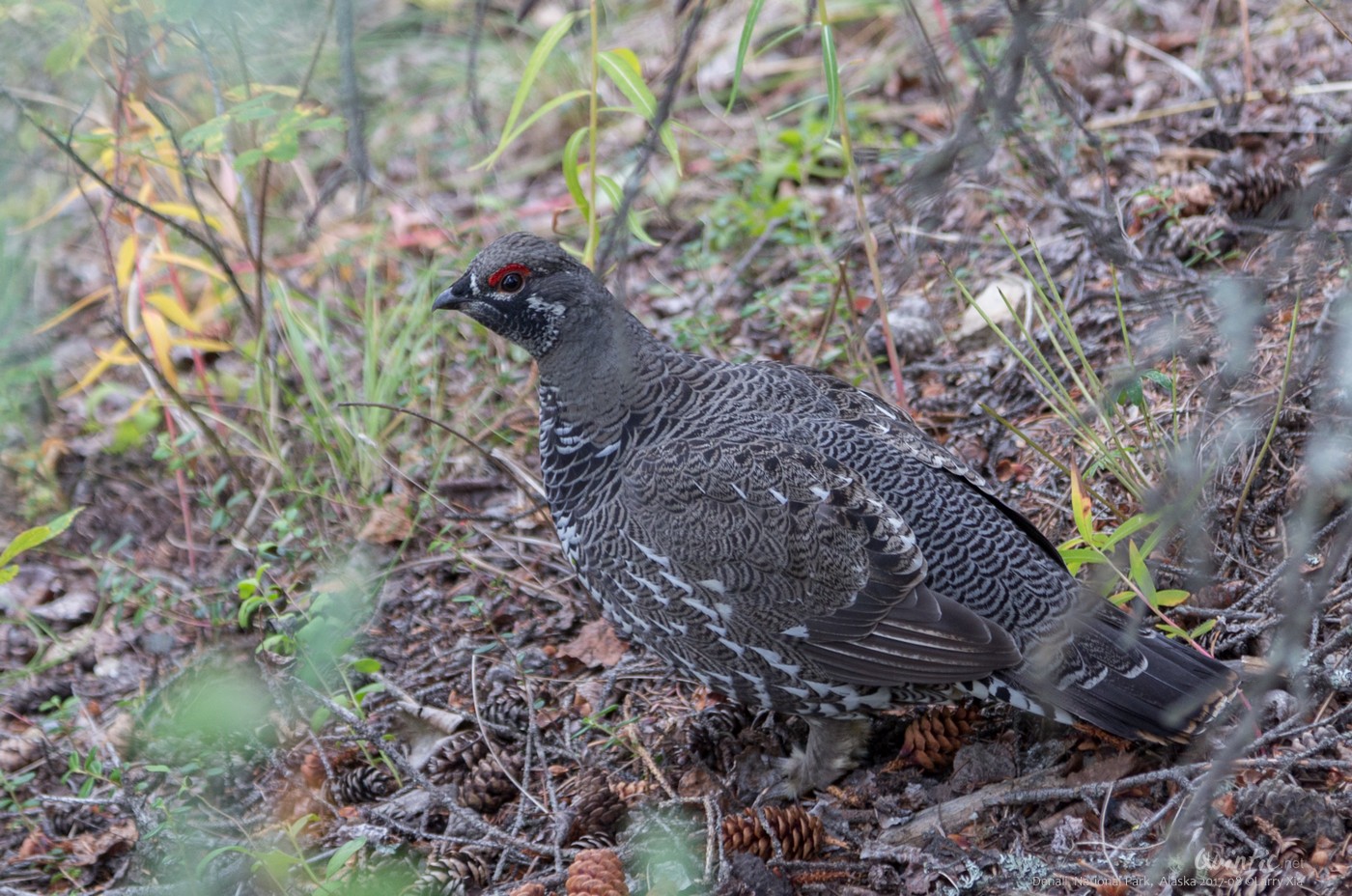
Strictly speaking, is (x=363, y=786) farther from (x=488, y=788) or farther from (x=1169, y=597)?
(x=1169, y=597)

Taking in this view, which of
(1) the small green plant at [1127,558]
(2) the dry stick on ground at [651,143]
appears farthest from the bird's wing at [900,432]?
(2) the dry stick on ground at [651,143]

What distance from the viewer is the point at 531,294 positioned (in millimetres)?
4344

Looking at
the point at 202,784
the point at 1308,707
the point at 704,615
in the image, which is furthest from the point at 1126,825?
the point at 202,784

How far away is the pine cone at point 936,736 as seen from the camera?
13.0 ft

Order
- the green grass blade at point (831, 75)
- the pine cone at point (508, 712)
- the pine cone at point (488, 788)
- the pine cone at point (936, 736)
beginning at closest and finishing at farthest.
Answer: the green grass blade at point (831, 75) < the pine cone at point (936, 736) < the pine cone at point (488, 788) < the pine cone at point (508, 712)

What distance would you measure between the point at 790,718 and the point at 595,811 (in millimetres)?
924

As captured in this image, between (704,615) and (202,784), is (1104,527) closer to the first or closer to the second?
(704,615)

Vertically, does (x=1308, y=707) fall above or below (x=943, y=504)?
below

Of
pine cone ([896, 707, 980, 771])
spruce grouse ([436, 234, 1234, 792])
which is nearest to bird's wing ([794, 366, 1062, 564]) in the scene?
spruce grouse ([436, 234, 1234, 792])

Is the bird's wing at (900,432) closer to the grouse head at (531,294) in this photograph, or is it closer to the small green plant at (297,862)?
the grouse head at (531,294)

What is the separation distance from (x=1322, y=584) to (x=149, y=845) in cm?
384

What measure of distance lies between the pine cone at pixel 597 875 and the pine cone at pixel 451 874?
39 centimetres

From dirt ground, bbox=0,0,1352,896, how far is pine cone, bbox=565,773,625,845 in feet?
0.05

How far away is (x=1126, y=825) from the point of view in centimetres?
347
